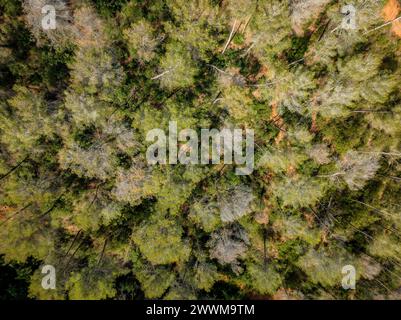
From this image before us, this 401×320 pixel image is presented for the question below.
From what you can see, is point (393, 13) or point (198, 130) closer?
point (198, 130)

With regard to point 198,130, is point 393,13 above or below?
above

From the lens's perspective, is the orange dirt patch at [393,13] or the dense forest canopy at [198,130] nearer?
the dense forest canopy at [198,130]

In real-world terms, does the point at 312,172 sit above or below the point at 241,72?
below
